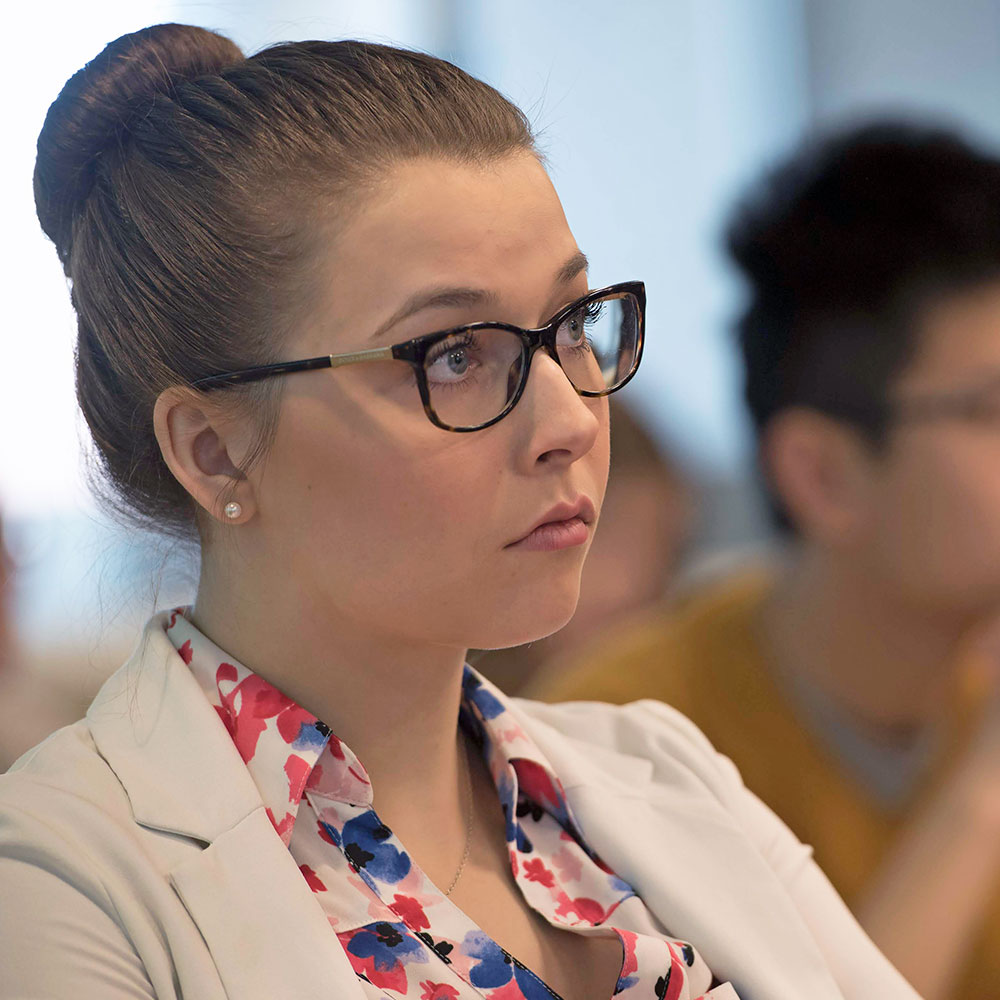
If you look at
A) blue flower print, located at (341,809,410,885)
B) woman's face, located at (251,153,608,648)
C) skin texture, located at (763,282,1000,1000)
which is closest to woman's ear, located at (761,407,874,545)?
skin texture, located at (763,282,1000,1000)

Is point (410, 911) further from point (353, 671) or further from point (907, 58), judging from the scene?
point (907, 58)

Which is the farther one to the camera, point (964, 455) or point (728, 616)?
point (728, 616)

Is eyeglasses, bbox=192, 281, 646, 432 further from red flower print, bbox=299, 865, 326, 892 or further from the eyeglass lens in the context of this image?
red flower print, bbox=299, 865, 326, 892

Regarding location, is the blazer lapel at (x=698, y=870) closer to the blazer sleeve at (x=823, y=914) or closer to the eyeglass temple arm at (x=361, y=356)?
the blazer sleeve at (x=823, y=914)

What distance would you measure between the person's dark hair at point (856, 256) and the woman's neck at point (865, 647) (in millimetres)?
232

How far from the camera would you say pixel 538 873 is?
38.2 inches

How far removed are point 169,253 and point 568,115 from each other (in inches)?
85.0

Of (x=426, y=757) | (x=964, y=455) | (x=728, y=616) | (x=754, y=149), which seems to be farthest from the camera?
(x=754, y=149)

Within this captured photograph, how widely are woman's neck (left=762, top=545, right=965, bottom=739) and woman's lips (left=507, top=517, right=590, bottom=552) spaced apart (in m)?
0.99

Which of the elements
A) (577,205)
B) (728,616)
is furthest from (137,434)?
(577,205)

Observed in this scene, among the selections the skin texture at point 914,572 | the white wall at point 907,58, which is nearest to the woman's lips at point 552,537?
the skin texture at point 914,572

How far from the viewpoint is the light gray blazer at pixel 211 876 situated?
747 mm

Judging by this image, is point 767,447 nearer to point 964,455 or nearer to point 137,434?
point 964,455

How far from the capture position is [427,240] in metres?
0.85
